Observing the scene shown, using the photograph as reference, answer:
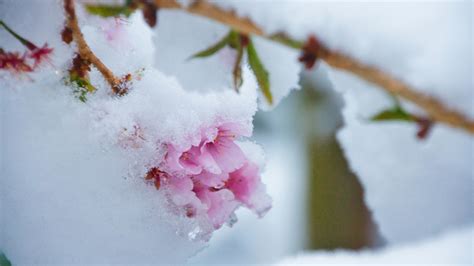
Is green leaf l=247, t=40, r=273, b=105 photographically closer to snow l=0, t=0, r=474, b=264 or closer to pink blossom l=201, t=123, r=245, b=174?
snow l=0, t=0, r=474, b=264

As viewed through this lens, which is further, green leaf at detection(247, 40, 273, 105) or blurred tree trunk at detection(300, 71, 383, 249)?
blurred tree trunk at detection(300, 71, 383, 249)

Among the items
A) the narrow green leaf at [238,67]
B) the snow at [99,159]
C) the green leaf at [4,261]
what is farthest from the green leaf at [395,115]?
the green leaf at [4,261]

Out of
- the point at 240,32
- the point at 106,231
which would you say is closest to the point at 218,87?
the point at 240,32

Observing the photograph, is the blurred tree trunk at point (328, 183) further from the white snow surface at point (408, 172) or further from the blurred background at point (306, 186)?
the white snow surface at point (408, 172)

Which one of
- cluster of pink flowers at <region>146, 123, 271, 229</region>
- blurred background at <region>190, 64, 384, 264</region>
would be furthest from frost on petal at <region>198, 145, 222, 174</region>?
blurred background at <region>190, 64, 384, 264</region>

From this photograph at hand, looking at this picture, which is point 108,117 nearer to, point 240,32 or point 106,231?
point 106,231
